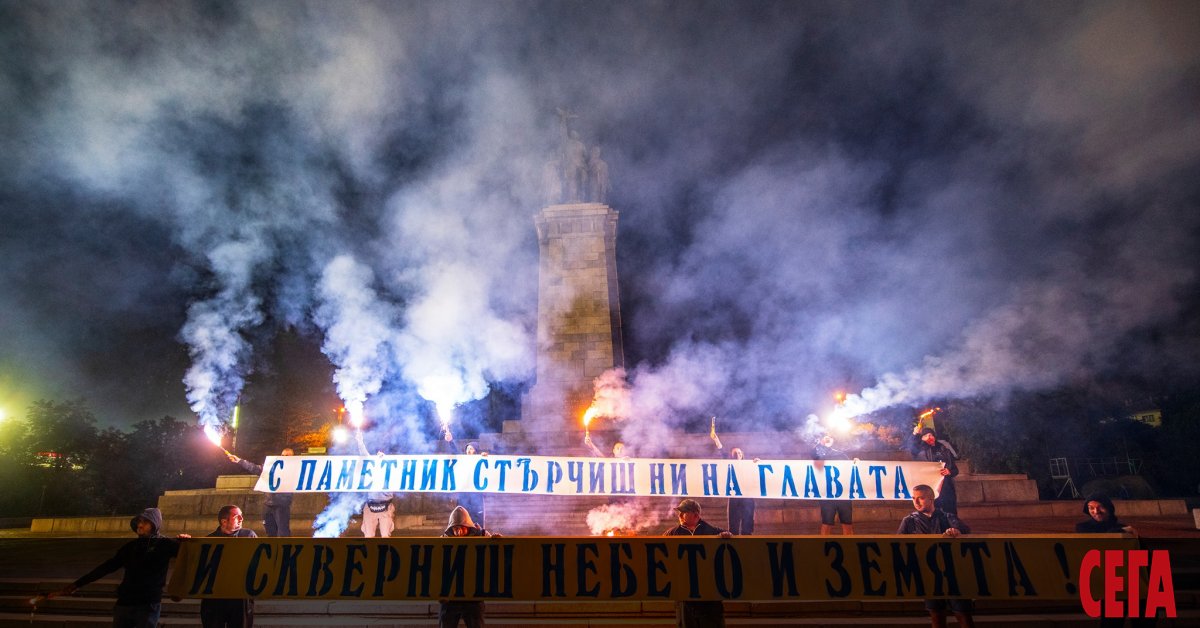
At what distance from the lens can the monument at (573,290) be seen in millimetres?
16609

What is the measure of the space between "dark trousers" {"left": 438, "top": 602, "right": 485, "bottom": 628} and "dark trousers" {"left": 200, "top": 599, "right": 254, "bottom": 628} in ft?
5.15

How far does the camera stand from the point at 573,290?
17.6 meters

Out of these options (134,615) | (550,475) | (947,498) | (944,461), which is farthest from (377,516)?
(944,461)

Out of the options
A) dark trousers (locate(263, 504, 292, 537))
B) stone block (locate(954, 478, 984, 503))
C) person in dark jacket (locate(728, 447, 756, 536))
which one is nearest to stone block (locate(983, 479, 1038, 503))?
stone block (locate(954, 478, 984, 503))

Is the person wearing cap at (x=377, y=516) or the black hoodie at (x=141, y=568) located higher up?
the person wearing cap at (x=377, y=516)

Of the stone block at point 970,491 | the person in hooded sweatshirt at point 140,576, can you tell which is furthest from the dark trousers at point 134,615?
the stone block at point 970,491

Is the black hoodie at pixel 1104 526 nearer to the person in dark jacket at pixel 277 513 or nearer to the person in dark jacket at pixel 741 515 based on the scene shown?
the person in dark jacket at pixel 741 515

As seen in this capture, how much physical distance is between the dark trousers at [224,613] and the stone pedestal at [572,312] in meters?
11.6

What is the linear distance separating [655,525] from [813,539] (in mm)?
7207

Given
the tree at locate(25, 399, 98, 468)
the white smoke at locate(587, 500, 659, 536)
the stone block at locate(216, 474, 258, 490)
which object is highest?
the tree at locate(25, 399, 98, 468)

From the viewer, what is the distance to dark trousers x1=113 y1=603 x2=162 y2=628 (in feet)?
14.7

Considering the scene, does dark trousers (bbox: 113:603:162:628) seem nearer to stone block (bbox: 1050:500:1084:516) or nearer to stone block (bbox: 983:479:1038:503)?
stone block (bbox: 983:479:1038:503)

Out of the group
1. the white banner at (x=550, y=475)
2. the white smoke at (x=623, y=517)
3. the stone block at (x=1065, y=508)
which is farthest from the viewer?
the stone block at (x=1065, y=508)

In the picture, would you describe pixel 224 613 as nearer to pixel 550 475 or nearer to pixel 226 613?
pixel 226 613
